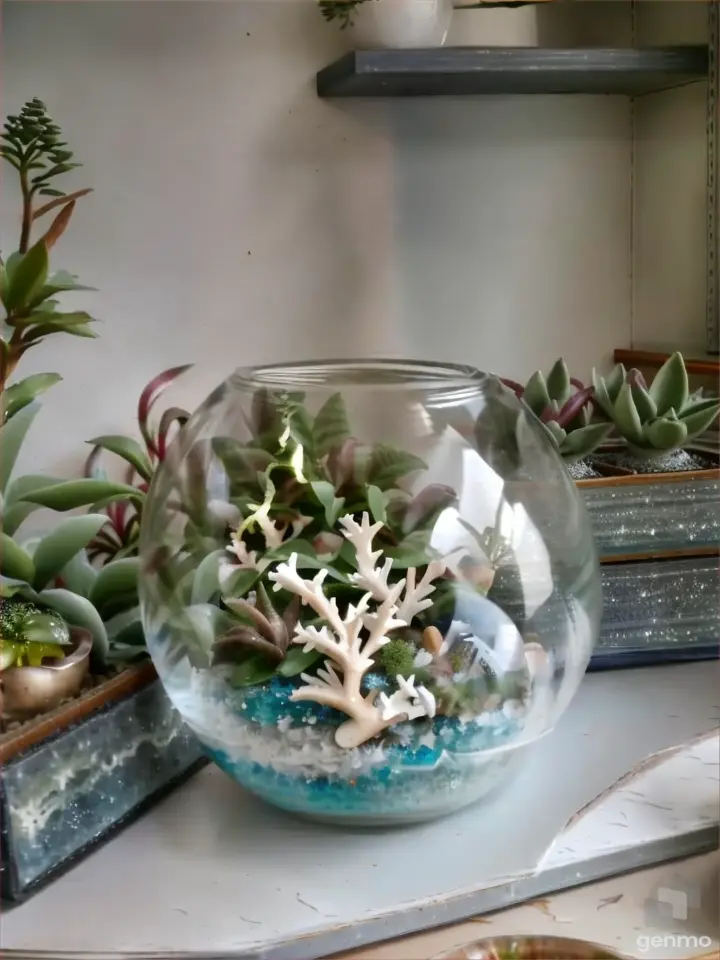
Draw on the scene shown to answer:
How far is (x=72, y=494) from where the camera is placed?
61cm

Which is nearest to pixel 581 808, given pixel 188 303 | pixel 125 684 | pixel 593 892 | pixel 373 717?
pixel 593 892

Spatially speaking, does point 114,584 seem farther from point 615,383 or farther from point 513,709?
point 615,383

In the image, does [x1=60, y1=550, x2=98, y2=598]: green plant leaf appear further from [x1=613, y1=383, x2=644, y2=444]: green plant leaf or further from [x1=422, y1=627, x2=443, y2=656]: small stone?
[x1=613, y1=383, x2=644, y2=444]: green plant leaf

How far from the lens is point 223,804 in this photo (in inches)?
24.4

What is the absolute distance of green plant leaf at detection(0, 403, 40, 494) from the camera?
598mm

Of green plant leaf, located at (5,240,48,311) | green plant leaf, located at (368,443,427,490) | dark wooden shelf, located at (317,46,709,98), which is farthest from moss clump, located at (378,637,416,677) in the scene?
dark wooden shelf, located at (317,46,709,98)

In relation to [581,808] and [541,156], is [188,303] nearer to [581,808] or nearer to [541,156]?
[541,156]

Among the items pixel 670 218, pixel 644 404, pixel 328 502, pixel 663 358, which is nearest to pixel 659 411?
pixel 644 404

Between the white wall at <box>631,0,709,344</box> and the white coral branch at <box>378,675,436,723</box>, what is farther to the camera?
the white wall at <box>631,0,709,344</box>

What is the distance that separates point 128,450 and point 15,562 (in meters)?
0.18

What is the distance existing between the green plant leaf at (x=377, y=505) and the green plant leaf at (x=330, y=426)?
4 cm

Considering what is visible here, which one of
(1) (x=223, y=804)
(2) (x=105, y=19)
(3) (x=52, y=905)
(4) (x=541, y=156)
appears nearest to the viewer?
(3) (x=52, y=905)

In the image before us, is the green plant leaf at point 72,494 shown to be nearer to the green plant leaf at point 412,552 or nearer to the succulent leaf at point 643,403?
the green plant leaf at point 412,552

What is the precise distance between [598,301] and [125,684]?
0.62 meters
